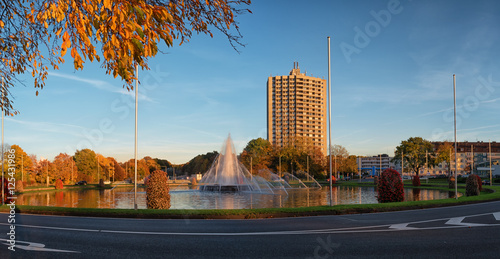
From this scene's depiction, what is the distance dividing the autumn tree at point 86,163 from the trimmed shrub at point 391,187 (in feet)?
293

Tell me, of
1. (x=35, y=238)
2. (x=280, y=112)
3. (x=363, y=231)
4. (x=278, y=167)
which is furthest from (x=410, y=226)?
(x=280, y=112)

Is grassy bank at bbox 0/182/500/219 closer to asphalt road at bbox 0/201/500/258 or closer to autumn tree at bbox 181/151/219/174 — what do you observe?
asphalt road at bbox 0/201/500/258

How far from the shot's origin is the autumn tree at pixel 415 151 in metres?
103

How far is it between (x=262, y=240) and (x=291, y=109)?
179396mm

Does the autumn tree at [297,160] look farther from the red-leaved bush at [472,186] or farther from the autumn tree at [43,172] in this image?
the red-leaved bush at [472,186]

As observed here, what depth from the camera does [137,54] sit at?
6.48 m

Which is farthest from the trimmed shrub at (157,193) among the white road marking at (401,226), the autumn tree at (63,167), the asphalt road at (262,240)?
the autumn tree at (63,167)

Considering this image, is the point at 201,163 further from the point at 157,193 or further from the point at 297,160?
the point at 157,193

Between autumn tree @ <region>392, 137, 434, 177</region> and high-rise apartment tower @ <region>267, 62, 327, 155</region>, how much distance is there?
8084 cm

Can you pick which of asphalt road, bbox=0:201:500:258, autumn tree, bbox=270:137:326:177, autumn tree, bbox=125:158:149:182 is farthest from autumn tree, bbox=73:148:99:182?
asphalt road, bbox=0:201:500:258

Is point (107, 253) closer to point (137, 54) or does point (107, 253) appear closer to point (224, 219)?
point (137, 54)

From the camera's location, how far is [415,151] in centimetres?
10300

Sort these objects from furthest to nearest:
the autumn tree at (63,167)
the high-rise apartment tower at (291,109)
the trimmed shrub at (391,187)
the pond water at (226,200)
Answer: the high-rise apartment tower at (291,109), the autumn tree at (63,167), the pond water at (226,200), the trimmed shrub at (391,187)

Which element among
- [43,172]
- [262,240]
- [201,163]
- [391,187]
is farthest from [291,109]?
[262,240]
